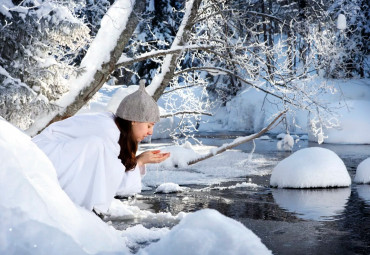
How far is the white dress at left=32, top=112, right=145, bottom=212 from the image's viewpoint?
4504mm

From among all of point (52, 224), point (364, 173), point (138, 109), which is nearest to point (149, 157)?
point (138, 109)

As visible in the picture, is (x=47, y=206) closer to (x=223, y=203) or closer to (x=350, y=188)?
(x=223, y=203)

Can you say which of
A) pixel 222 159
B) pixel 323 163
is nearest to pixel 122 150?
pixel 323 163

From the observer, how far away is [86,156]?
14.9 feet

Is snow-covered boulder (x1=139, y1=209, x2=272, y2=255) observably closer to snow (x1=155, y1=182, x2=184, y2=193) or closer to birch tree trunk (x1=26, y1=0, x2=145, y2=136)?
birch tree trunk (x1=26, y1=0, x2=145, y2=136)

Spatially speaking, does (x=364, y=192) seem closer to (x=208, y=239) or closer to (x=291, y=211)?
(x=291, y=211)

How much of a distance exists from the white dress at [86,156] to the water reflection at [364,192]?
18.8ft

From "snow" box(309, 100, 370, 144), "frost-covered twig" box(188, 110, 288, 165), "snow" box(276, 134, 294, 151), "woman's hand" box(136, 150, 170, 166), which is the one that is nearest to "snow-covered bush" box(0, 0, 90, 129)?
"frost-covered twig" box(188, 110, 288, 165)

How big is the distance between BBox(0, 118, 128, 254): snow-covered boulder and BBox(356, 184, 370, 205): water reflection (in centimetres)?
666

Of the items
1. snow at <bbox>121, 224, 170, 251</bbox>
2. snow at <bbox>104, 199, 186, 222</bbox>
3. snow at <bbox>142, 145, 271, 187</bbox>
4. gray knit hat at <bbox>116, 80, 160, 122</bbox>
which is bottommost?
snow at <bbox>142, 145, 271, 187</bbox>

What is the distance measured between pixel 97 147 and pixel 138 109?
456 mm

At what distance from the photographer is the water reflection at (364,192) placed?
963 centimetres

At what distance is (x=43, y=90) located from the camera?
Answer: 31.2 feet

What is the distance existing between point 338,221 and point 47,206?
17.1 ft
